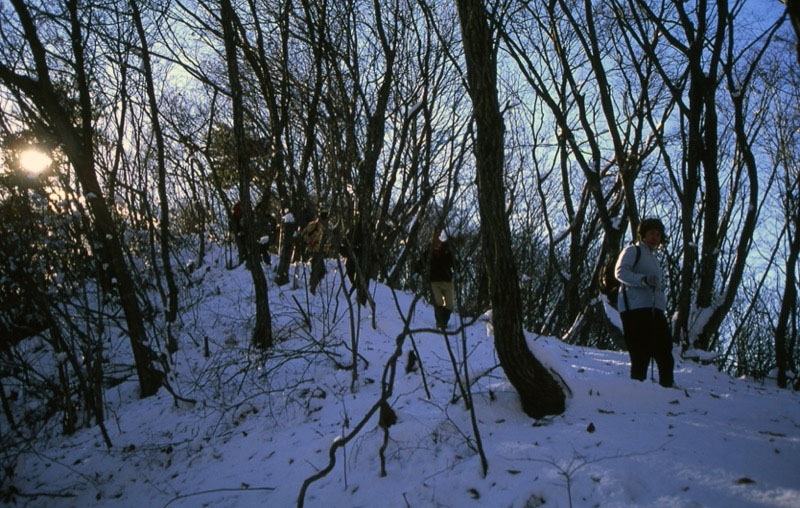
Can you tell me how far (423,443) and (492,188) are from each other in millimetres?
1827

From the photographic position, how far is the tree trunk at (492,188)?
10.0 ft

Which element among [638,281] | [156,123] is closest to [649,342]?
[638,281]

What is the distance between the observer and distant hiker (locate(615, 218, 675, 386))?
4156mm

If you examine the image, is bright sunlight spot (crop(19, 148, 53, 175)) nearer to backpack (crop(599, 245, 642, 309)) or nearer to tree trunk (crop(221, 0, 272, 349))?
tree trunk (crop(221, 0, 272, 349))

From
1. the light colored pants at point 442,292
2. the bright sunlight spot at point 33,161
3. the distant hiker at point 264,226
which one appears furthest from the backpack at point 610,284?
the bright sunlight spot at point 33,161

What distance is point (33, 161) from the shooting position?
7547 millimetres

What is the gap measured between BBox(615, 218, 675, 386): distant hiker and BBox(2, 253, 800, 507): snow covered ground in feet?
1.09

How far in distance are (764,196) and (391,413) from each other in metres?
11.8

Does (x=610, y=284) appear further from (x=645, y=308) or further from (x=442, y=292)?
(x=442, y=292)

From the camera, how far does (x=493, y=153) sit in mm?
3070

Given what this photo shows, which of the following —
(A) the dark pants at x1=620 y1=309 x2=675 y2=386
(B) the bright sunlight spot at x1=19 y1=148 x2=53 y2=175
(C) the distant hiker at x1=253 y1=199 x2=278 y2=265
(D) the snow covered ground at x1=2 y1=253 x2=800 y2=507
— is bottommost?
(D) the snow covered ground at x1=2 y1=253 x2=800 y2=507

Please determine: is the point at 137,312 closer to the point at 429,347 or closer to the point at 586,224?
the point at 429,347

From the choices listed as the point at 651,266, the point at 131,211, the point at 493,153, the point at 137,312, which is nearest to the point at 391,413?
the point at 493,153

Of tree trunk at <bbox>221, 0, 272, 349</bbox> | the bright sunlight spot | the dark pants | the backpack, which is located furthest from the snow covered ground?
the bright sunlight spot
